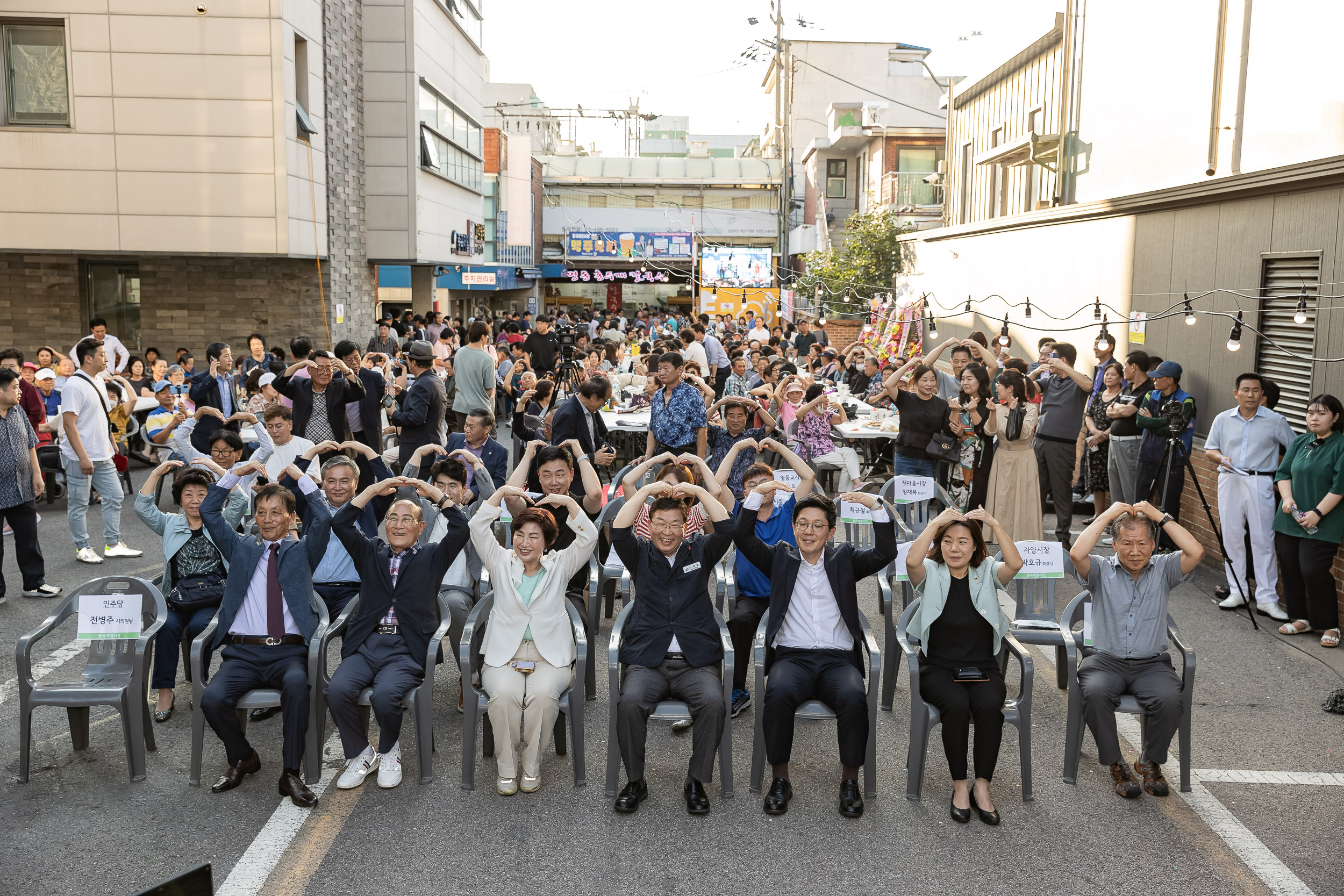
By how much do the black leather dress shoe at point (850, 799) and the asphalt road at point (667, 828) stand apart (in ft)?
0.15

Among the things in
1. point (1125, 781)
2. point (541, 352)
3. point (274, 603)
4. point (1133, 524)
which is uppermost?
point (541, 352)

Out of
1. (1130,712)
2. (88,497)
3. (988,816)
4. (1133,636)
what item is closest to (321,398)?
(88,497)

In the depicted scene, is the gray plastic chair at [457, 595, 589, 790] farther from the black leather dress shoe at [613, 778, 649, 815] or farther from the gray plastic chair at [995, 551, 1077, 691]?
the gray plastic chair at [995, 551, 1077, 691]

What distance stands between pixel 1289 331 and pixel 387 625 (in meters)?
7.67

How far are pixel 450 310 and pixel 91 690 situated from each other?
30.9m

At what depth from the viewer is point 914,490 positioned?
7.74 m

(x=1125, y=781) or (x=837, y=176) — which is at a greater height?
(x=837, y=176)

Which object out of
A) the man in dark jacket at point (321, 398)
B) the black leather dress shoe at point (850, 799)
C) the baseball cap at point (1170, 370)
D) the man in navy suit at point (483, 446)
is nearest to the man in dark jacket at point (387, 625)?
the black leather dress shoe at point (850, 799)

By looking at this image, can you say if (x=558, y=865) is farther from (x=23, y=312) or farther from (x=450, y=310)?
(x=450, y=310)

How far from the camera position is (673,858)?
4574 millimetres

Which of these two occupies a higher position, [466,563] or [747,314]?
[747,314]

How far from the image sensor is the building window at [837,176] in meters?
43.5

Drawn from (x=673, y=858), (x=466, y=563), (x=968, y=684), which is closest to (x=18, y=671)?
(x=466, y=563)

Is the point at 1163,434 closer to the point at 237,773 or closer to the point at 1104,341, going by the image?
the point at 1104,341
